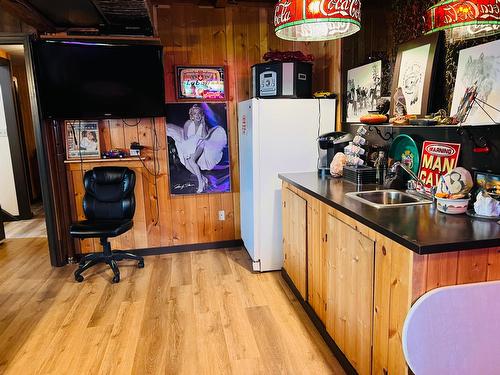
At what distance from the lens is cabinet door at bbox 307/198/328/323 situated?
2180 millimetres

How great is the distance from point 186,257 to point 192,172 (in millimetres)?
864

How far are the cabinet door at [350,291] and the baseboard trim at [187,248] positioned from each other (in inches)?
75.1

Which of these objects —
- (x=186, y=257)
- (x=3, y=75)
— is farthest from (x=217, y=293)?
(x=3, y=75)

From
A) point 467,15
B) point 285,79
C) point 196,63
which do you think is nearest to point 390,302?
point 467,15

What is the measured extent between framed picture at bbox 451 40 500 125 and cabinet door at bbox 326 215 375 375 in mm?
814

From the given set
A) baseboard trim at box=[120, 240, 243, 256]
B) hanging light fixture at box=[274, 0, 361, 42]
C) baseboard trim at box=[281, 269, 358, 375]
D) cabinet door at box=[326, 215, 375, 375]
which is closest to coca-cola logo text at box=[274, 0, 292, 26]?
hanging light fixture at box=[274, 0, 361, 42]

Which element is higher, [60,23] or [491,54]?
[60,23]

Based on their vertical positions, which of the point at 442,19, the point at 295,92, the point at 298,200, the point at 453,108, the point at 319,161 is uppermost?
the point at 442,19

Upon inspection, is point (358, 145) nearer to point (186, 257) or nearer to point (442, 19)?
point (442, 19)

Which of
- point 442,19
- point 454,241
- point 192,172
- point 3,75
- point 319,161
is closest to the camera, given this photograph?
point 454,241

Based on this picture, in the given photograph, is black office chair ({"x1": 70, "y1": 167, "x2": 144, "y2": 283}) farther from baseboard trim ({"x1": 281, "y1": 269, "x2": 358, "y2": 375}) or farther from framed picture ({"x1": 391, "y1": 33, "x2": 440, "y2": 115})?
framed picture ({"x1": 391, "y1": 33, "x2": 440, "y2": 115})

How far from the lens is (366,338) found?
1699 millimetres

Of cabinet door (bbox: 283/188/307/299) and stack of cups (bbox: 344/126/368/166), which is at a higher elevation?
stack of cups (bbox: 344/126/368/166)

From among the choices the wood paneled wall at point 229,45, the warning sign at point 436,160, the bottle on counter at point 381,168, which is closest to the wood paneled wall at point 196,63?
the wood paneled wall at point 229,45
